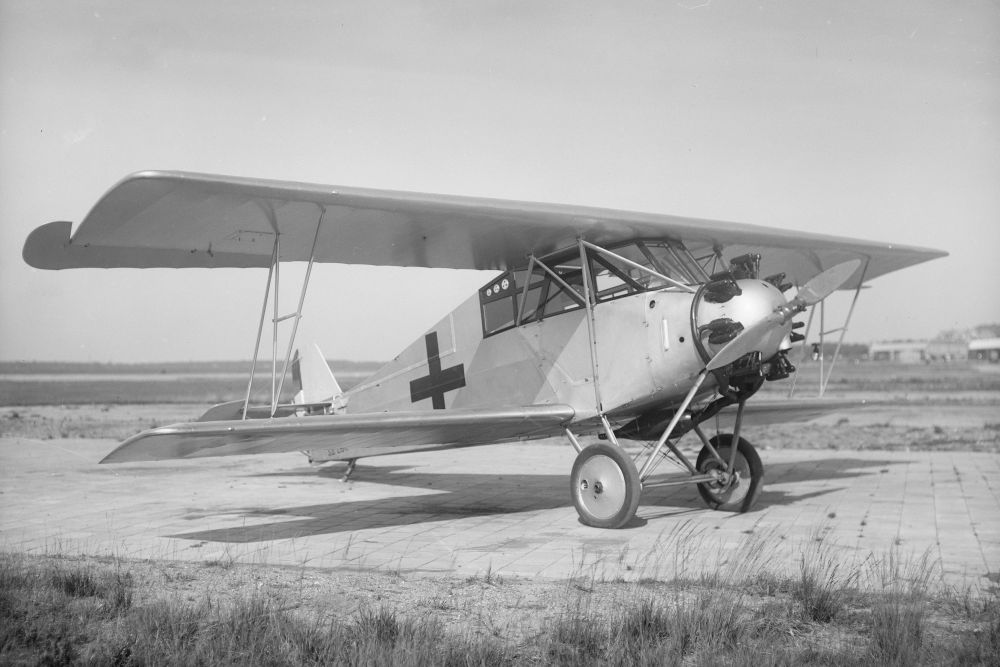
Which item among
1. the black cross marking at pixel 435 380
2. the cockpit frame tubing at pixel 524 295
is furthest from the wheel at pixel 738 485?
the black cross marking at pixel 435 380

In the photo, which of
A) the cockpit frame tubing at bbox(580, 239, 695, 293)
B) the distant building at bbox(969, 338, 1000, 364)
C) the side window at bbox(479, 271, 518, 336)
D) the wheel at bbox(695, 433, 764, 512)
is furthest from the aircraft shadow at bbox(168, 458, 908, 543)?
the distant building at bbox(969, 338, 1000, 364)

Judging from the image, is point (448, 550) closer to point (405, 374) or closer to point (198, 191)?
point (198, 191)

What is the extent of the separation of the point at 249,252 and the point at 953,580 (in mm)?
7233

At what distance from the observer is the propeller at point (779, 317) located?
794cm

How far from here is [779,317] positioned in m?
8.05

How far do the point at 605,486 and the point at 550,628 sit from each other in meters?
3.92

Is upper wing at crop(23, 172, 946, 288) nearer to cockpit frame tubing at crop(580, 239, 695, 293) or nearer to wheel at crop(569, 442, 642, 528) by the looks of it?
cockpit frame tubing at crop(580, 239, 695, 293)

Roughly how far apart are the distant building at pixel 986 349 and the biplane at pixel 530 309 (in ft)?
457

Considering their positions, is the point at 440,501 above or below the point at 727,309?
below

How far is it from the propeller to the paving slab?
1697 mm

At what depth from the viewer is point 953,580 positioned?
6.38 metres

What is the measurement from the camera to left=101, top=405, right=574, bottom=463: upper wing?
6949 millimetres

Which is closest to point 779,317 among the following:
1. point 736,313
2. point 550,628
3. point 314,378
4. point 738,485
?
point 736,313

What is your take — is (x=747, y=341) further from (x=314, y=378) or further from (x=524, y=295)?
(x=314, y=378)
